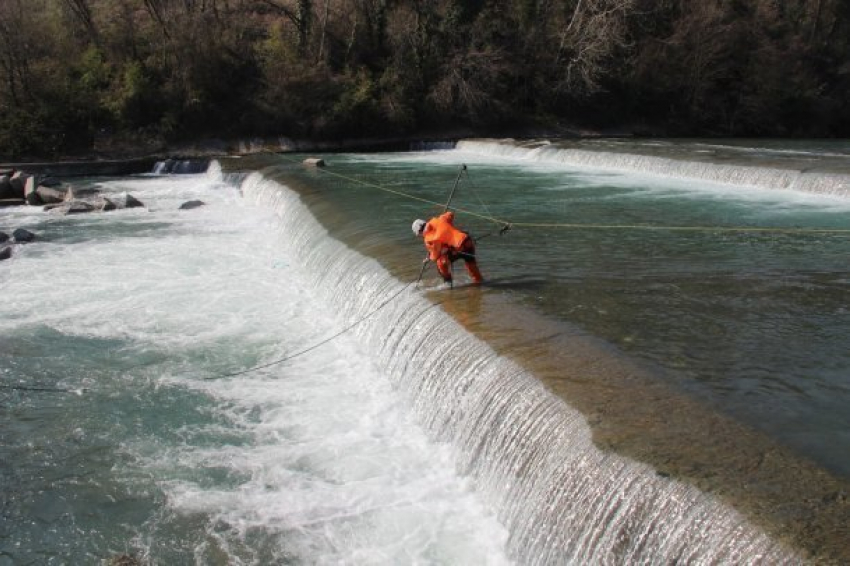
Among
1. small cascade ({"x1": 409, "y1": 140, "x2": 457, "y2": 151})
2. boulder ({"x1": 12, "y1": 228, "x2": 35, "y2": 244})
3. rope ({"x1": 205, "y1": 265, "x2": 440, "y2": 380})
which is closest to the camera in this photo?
rope ({"x1": 205, "y1": 265, "x2": 440, "y2": 380})

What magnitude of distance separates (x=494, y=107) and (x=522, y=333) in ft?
105

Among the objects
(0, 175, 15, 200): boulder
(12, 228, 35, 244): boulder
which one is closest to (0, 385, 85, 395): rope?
(12, 228, 35, 244): boulder

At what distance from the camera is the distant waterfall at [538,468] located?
436 cm

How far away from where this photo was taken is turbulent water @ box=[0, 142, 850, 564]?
5496 millimetres

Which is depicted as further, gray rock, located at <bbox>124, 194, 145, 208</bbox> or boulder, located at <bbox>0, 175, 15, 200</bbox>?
boulder, located at <bbox>0, 175, 15, 200</bbox>

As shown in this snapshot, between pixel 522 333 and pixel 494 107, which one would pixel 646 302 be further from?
pixel 494 107

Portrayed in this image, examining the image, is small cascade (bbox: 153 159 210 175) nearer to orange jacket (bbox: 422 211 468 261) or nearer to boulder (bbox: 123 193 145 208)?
boulder (bbox: 123 193 145 208)

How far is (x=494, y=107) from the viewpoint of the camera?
3797 centimetres

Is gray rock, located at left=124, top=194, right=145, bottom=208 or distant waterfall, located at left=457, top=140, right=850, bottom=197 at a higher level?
distant waterfall, located at left=457, top=140, right=850, bottom=197

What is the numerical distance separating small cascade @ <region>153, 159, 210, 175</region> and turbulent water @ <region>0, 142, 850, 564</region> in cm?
1460

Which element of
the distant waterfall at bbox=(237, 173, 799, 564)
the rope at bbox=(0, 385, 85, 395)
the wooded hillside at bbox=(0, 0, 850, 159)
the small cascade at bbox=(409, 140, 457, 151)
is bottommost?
the rope at bbox=(0, 385, 85, 395)

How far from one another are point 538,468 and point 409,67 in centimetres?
3416

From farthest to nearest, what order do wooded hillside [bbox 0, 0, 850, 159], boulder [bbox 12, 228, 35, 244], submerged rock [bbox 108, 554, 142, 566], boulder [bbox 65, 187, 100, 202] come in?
wooded hillside [bbox 0, 0, 850, 159], boulder [bbox 65, 187, 100, 202], boulder [bbox 12, 228, 35, 244], submerged rock [bbox 108, 554, 142, 566]

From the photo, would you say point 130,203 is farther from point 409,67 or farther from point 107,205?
point 409,67
